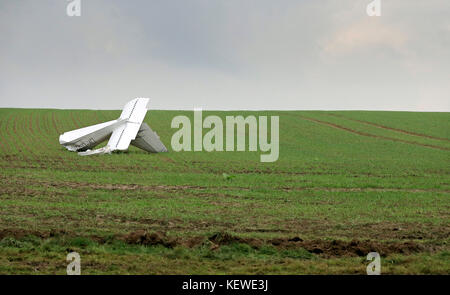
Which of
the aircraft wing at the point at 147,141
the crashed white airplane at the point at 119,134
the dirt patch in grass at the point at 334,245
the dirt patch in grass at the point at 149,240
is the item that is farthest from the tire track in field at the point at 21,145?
the dirt patch in grass at the point at 334,245

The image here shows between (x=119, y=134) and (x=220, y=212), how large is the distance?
72.4ft

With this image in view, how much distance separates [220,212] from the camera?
695 inches

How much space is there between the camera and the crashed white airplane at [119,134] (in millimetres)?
38125

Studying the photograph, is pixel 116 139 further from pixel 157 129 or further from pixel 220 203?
pixel 157 129

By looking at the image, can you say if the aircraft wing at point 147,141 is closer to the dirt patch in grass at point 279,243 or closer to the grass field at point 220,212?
the grass field at point 220,212

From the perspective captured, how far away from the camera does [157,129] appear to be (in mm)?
63656

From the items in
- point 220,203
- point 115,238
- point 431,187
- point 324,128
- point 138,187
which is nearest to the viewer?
point 115,238

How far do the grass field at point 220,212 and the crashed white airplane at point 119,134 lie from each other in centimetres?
82

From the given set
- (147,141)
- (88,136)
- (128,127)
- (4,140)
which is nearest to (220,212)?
(128,127)

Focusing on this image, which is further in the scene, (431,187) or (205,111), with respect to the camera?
(205,111)

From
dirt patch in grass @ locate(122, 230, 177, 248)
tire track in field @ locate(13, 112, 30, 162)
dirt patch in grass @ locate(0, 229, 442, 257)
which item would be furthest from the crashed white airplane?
dirt patch in grass @ locate(122, 230, 177, 248)

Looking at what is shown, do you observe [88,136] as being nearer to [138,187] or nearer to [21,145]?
[21,145]
